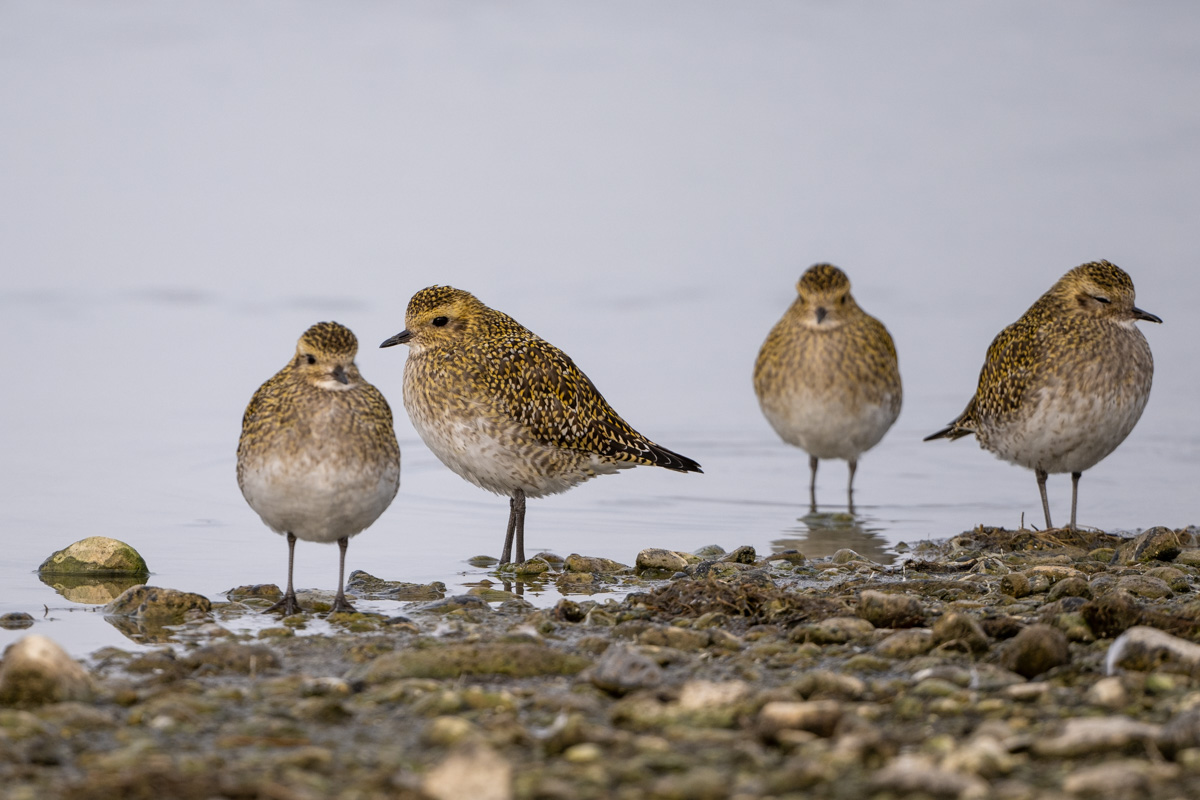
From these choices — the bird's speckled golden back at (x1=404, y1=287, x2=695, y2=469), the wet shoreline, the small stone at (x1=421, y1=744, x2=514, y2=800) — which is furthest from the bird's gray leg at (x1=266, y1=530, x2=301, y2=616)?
the small stone at (x1=421, y1=744, x2=514, y2=800)

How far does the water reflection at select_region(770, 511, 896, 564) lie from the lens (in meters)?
10.9

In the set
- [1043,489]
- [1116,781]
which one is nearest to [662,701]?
[1116,781]

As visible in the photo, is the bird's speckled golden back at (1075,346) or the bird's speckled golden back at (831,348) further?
the bird's speckled golden back at (831,348)

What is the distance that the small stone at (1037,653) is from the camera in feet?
19.6

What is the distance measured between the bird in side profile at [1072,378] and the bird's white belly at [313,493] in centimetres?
517

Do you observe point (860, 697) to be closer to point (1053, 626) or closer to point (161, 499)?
point (1053, 626)

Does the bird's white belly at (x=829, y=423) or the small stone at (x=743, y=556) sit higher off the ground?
the bird's white belly at (x=829, y=423)

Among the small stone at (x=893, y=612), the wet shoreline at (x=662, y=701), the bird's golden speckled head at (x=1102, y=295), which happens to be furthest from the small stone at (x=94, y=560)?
the bird's golden speckled head at (x=1102, y=295)

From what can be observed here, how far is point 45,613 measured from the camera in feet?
26.3

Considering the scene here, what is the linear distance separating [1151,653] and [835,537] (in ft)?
18.9

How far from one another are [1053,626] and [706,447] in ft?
28.1

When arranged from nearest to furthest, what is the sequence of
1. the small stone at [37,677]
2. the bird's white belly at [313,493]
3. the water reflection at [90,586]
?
the small stone at [37,677] → the bird's white belly at [313,493] → the water reflection at [90,586]

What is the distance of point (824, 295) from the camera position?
13.0 metres

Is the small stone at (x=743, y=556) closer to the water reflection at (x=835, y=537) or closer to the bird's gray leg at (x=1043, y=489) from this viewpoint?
the water reflection at (x=835, y=537)
